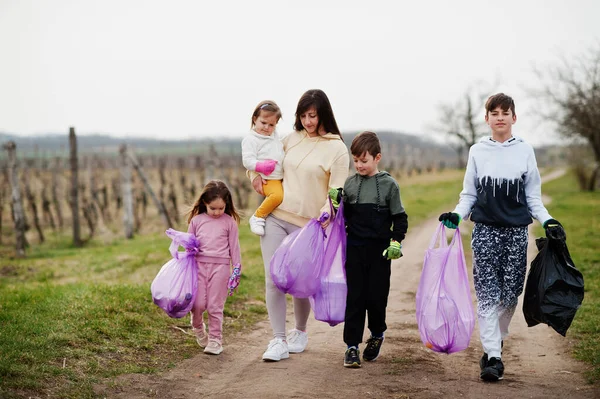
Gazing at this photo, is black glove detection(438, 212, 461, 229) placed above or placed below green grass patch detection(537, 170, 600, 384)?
above

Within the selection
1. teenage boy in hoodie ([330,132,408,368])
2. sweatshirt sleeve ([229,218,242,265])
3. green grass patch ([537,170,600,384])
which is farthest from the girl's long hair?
green grass patch ([537,170,600,384])

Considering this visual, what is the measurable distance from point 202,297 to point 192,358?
487 millimetres

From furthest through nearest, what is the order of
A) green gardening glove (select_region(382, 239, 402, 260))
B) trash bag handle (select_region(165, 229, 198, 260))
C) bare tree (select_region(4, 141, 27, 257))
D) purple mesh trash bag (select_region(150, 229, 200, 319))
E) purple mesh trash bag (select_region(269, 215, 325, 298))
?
bare tree (select_region(4, 141, 27, 257)), trash bag handle (select_region(165, 229, 198, 260)), purple mesh trash bag (select_region(150, 229, 200, 319)), purple mesh trash bag (select_region(269, 215, 325, 298)), green gardening glove (select_region(382, 239, 402, 260))

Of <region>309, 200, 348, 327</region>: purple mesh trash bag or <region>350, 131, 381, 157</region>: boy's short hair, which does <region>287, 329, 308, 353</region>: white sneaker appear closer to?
<region>309, 200, 348, 327</region>: purple mesh trash bag

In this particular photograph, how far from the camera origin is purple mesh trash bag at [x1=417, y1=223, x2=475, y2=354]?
15.1 ft

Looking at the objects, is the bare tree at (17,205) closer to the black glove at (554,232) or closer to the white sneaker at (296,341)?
the white sneaker at (296,341)

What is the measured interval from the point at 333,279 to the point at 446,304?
0.83 m

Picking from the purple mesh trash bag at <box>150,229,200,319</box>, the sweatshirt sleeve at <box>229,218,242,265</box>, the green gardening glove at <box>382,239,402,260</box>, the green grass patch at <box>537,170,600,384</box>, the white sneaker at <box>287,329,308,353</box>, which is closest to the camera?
the green gardening glove at <box>382,239,402,260</box>

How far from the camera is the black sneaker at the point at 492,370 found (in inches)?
179

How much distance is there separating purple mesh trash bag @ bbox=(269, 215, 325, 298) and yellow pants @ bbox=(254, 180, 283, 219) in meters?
0.27

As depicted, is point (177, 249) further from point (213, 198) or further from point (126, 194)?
point (126, 194)

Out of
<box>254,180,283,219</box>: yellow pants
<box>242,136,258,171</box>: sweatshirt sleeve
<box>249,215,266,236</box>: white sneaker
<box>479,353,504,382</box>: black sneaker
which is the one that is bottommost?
<box>479,353,504,382</box>: black sneaker

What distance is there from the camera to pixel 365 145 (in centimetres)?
488

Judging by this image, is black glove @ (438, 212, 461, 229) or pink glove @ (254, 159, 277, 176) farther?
pink glove @ (254, 159, 277, 176)
